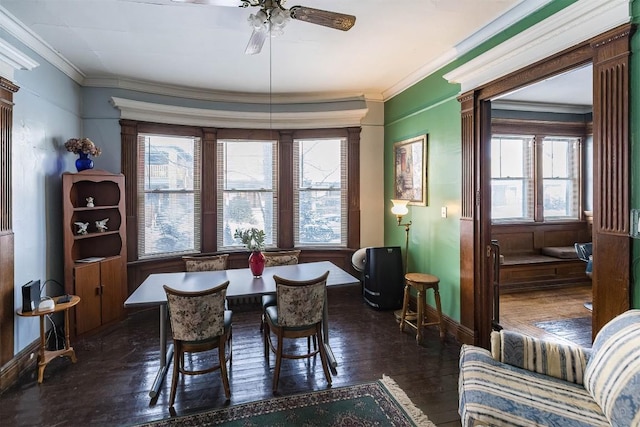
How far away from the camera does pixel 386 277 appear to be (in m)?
4.32

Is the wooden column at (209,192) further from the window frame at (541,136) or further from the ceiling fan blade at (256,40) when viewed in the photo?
the window frame at (541,136)

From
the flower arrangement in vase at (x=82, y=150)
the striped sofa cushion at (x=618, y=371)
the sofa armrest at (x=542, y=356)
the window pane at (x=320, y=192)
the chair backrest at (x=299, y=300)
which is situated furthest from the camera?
the window pane at (x=320, y=192)

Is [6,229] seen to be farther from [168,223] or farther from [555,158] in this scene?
[555,158]

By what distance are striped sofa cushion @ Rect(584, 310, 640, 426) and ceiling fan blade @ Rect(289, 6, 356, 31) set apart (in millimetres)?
2244

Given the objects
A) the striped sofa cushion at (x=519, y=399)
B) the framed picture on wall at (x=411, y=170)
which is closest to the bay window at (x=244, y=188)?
the framed picture on wall at (x=411, y=170)

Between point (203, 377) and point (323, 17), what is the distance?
9.47 ft

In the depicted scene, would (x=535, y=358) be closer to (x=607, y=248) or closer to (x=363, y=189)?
(x=607, y=248)

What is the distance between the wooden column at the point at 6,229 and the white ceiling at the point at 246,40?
2.37 ft

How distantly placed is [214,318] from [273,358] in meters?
0.96

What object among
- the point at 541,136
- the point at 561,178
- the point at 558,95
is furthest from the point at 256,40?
the point at 561,178

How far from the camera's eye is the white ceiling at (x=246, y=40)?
262cm

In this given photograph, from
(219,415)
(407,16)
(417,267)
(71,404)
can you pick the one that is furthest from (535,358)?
(71,404)

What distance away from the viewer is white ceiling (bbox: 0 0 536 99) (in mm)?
2619

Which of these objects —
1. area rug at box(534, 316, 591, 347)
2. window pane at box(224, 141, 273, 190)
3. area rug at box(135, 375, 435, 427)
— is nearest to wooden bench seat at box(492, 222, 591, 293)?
area rug at box(534, 316, 591, 347)
